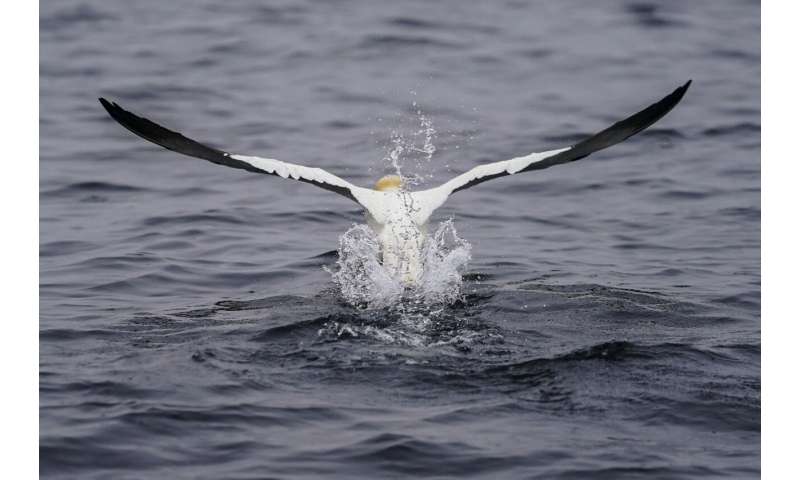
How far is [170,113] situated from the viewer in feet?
60.6

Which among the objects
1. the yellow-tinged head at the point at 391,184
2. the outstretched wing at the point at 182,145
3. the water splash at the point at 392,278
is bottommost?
the water splash at the point at 392,278

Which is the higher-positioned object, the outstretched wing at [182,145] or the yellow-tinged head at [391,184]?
the outstretched wing at [182,145]

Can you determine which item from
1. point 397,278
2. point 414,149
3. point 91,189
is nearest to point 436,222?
point 414,149

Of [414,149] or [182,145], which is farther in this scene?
[414,149]

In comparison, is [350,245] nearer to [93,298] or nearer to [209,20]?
[93,298]

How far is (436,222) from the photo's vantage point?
13.8 meters

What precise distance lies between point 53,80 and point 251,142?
4.81 m

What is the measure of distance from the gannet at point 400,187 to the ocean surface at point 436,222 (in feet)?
2.21

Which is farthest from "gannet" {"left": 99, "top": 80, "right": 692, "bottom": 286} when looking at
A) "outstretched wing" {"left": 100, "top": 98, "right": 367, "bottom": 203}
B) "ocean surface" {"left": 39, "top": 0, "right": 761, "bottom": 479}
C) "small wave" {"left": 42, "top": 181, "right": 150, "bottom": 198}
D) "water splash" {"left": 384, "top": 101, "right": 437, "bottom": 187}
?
"small wave" {"left": 42, "top": 181, "right": 150, "bottom": 198}

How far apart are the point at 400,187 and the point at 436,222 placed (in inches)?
63.1

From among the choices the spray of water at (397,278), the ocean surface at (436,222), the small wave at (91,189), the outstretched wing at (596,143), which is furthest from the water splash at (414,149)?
the outstretched wing at (596,143)

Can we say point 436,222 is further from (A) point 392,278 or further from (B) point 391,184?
(A) point 392,278

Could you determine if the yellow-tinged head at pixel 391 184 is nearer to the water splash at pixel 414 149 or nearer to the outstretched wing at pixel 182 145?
the outstretched wing at pixel 182 145

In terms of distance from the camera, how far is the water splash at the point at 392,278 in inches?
417
